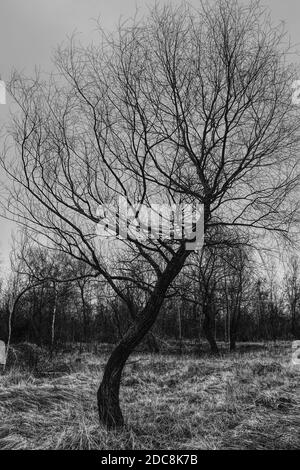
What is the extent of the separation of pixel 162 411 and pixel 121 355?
145 centimetres

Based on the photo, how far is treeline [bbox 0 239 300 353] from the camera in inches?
609

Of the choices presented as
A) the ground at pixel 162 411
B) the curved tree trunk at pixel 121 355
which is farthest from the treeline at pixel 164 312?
the curved tree trunk at pixel 121 355

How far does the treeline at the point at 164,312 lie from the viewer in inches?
609

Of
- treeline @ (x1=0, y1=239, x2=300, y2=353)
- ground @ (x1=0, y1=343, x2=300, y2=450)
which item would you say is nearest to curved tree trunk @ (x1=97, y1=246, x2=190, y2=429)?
ground @ (x1=0, y1=343, x2=300, y2=450)

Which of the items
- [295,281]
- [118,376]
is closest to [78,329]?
[295,281]

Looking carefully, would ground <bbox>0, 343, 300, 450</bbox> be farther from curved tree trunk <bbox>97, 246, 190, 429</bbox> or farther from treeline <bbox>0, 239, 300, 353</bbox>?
treeline <bbox>0, 239, 300, 353</bbox>

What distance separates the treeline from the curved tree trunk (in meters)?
7.60

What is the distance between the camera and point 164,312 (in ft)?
91.0

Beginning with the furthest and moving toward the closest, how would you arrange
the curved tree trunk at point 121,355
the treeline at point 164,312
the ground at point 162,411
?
1. the treeline at point 164,312
2. the curved tree trunk at point 121,355
3. the ground at point 162,411

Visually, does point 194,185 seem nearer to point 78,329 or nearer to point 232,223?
point 232,223

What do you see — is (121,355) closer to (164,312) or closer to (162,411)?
(162,411)

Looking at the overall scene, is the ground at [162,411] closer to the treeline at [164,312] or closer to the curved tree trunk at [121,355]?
the curved tree trunk at [121,355]

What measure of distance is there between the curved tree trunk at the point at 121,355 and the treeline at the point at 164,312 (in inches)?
299

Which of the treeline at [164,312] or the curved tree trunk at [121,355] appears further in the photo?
the treeline at [164,312]
